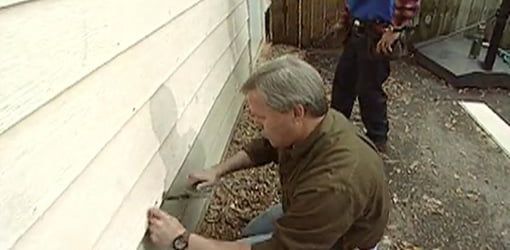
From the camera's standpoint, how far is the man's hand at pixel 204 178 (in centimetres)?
175

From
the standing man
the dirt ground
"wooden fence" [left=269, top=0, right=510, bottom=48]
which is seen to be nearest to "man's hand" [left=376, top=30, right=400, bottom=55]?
the standing man

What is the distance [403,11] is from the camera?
2424mm

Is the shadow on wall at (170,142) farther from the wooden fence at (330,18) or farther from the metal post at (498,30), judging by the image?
the wooden fence at (330,18)

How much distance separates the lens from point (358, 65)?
272 centimetres

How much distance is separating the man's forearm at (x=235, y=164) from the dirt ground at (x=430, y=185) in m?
0.46

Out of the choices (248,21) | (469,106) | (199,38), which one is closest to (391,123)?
(469,106)

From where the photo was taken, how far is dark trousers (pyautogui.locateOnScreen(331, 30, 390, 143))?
103 inches

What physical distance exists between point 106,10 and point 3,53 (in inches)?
15.2

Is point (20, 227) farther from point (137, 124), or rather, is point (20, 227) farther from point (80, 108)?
point (137, 124)

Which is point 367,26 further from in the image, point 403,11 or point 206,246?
point 206,246

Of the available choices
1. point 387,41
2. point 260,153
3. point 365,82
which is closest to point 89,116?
point 260,153

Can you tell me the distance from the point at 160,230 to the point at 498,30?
3332 millimetres

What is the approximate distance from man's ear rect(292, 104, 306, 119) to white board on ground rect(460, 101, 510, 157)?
2056 millimetres

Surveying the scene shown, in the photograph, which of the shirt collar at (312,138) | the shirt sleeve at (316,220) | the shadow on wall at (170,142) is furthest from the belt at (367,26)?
the shirt sleeve at (316,220)
